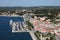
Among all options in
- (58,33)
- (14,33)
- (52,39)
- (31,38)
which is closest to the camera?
(52,39)

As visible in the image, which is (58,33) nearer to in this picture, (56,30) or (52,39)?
(56,30)

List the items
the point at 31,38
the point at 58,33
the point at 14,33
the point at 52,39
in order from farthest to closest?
the point at 14,33 → the point at 58,33 → the point at 31,38 → the point at 52,39

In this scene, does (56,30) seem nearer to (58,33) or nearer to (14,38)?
(58,33)

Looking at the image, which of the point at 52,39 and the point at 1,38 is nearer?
the point at 52,39

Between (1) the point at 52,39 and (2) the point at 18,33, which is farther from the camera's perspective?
(2) the point at 18,33

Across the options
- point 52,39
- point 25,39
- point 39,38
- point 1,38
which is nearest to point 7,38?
point 1,38

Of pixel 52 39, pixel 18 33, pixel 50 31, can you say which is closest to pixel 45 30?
pixel 50 31

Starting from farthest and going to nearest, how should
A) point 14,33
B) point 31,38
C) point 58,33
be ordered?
point 14,33, point 58,33, point 31,38

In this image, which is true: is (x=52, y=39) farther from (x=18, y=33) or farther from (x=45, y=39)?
(x=18, y=33)
